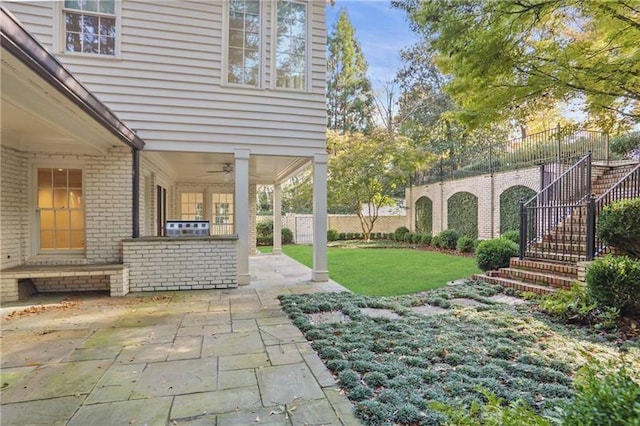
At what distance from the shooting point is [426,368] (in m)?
2.92

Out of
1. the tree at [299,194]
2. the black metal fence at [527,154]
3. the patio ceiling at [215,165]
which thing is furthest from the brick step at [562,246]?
the tree at [299,194]

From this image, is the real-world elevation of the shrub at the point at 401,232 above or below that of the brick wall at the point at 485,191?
below

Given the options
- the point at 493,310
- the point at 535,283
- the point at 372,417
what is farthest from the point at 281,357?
the point at 535,283

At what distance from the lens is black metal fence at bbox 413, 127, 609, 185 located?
10.8m

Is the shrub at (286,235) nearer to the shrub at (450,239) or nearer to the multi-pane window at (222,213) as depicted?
the multi-pane window at (222,213)

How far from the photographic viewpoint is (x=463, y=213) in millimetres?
14594

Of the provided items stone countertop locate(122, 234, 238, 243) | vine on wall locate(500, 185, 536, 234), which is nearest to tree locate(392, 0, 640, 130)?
stone countertop locate(122, 234, 238, 243)

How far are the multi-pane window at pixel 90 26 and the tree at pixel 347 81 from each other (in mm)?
18943

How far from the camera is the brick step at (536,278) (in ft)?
18.3

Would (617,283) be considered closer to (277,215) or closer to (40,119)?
(40,119)

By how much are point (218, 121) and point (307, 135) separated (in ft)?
5.39

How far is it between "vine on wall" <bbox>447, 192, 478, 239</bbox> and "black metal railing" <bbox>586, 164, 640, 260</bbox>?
7.36m

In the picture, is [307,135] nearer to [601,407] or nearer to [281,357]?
[281,357]

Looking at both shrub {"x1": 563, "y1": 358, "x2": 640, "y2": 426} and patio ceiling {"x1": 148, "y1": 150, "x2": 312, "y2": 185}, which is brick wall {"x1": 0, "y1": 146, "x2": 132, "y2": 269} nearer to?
patio ceiling {"x1": 148, "y1": 150, "x2": 312, "y2": 185}
